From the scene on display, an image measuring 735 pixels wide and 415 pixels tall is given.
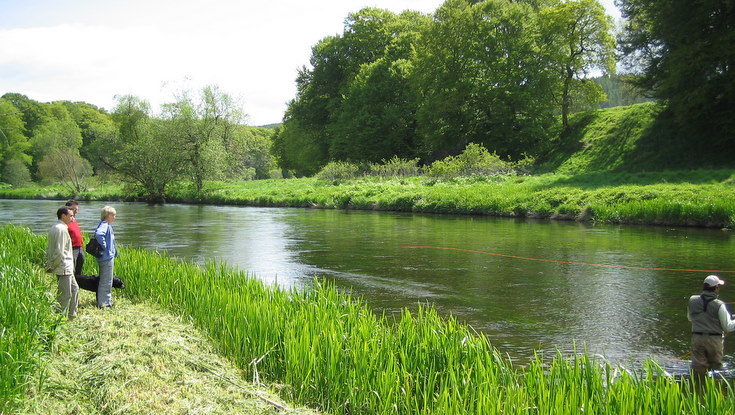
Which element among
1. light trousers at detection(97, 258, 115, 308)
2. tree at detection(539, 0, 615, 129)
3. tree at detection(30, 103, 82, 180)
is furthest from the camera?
tree at detection(30, 103, 82, 180)

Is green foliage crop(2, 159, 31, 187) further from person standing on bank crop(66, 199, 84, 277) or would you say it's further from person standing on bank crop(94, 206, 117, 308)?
person standing on bank crop(94, 206, 117, 308)

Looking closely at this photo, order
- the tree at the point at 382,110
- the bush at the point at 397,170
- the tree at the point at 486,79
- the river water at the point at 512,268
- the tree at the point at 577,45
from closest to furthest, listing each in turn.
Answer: the river water at the point at 512,268 < the tree at the point at 577,45 < the tree at the point at 486,79 < the bush at the point at 397,170 < the tree at the point at 382,110

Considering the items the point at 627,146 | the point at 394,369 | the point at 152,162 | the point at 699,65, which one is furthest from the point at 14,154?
the point at 394,369

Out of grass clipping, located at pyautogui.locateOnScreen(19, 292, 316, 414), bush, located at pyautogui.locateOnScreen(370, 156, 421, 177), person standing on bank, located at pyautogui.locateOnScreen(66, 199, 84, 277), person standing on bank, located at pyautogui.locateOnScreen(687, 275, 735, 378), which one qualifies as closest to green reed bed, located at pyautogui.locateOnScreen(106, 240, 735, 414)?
grass clipping, located at pyautogui.locateOnScreen(19, 292, 316, 414)

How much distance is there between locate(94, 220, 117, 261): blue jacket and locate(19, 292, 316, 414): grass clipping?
1425 millimetres

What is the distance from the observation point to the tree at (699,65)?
97.2 feet

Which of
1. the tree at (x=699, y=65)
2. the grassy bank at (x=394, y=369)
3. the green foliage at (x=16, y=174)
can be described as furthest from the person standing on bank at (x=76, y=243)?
the green foliage at (x=16, y=174)

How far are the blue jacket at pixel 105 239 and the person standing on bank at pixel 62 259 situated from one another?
0.46 meters

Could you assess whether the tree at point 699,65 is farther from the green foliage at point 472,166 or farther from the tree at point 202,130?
the tree at point 202,130

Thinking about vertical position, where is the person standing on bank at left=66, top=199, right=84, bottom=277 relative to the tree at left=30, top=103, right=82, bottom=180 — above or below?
below

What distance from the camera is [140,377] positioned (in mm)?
5789

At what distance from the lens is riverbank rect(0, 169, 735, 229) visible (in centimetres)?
2298

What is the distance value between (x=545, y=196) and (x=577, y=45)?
2333 cm

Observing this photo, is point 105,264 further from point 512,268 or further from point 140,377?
point 512,268
